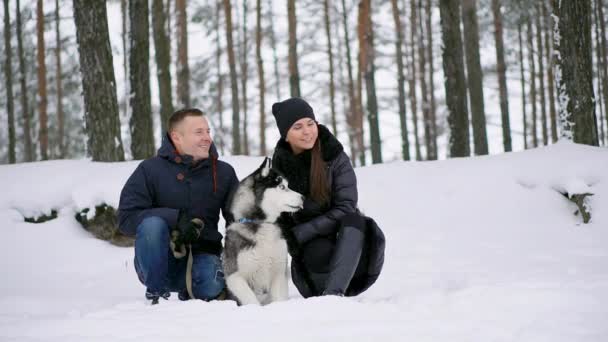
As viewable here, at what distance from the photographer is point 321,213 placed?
11.6 ft

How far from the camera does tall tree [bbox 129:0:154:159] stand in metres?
8.83

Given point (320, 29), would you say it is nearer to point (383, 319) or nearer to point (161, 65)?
point (161, 65)

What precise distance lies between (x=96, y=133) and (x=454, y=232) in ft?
18.1

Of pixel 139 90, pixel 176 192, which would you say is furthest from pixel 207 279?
pixel 139 90

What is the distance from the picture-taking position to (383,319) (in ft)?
8.45

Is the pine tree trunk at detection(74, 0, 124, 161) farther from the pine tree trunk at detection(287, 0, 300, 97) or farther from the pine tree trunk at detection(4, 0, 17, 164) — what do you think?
the pine tree trunk at detection(4, 0, 17, 164)

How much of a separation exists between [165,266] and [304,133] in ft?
4.37

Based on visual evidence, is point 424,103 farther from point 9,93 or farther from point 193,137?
point 193,137

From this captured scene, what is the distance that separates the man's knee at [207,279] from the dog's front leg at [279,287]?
0.40 meters

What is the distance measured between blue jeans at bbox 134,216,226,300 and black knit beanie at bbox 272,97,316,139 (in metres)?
1.10

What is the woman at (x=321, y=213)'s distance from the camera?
340cm


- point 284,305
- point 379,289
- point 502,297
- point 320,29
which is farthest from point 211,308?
point 320,29

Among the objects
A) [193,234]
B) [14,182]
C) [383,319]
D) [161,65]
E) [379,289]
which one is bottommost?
[379,289]

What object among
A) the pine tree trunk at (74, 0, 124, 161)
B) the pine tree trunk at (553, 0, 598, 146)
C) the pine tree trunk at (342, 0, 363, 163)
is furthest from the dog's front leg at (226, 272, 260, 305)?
the pine tree trunk at (342, 0, 363, 163)
